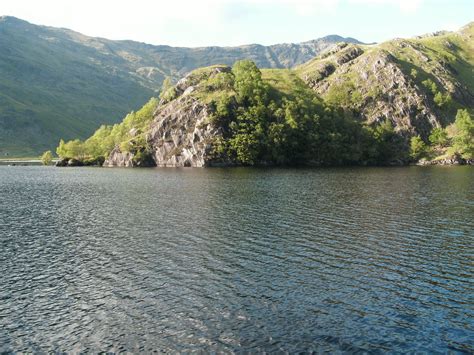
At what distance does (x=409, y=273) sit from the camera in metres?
39.4

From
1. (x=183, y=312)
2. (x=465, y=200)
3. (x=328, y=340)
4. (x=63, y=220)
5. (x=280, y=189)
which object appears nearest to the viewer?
(x=328, y=340)

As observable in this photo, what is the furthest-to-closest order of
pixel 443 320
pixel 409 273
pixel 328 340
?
pixel 409 273 < pixel 443 320 < pixel 328 340

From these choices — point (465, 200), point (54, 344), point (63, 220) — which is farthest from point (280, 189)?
point (54, 344)

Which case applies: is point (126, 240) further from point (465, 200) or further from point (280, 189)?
point (465, 200)

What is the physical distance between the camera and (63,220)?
6850 centimetres

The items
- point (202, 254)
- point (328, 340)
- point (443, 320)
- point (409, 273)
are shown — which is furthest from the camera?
point (202, 254)

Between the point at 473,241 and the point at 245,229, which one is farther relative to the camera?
the point at 245,229

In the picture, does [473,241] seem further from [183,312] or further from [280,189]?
[280,189]

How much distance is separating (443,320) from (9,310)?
1287 inches

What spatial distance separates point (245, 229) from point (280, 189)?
45.5 m

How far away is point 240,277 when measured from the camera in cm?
3875

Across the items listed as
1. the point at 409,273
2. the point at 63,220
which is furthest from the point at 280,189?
the point at 409,273

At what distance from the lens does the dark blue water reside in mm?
27188

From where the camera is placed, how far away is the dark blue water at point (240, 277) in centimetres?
2719
